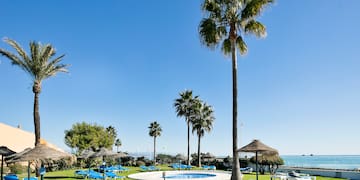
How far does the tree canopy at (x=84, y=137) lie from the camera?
4141cm

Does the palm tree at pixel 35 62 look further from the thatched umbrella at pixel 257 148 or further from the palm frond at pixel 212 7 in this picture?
the thatched umbrella at pixel 257 148

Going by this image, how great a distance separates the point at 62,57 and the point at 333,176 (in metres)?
23.6

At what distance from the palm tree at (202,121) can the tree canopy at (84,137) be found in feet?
40.6

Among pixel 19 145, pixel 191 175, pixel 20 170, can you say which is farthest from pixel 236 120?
pixel 19 145

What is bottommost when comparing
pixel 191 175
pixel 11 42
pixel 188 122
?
pixel 191 175

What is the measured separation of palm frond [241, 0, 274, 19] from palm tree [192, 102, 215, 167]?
91.4 ft

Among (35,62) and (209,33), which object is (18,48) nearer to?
→ (35,62)

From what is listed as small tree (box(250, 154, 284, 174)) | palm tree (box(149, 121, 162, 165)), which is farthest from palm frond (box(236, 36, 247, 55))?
palm tree (box(149, 121, 162, 165))

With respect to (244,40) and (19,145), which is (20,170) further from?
(244,40)

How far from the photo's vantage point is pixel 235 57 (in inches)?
605

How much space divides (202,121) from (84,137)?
15.0 m

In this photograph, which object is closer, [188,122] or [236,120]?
[236,120]

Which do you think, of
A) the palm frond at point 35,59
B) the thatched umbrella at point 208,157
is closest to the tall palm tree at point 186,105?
the thatched umbrella at point 208,157

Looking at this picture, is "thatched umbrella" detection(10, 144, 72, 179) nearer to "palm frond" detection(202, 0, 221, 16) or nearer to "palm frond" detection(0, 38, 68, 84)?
"palm frond" detection(202, 0, 221, 16)
